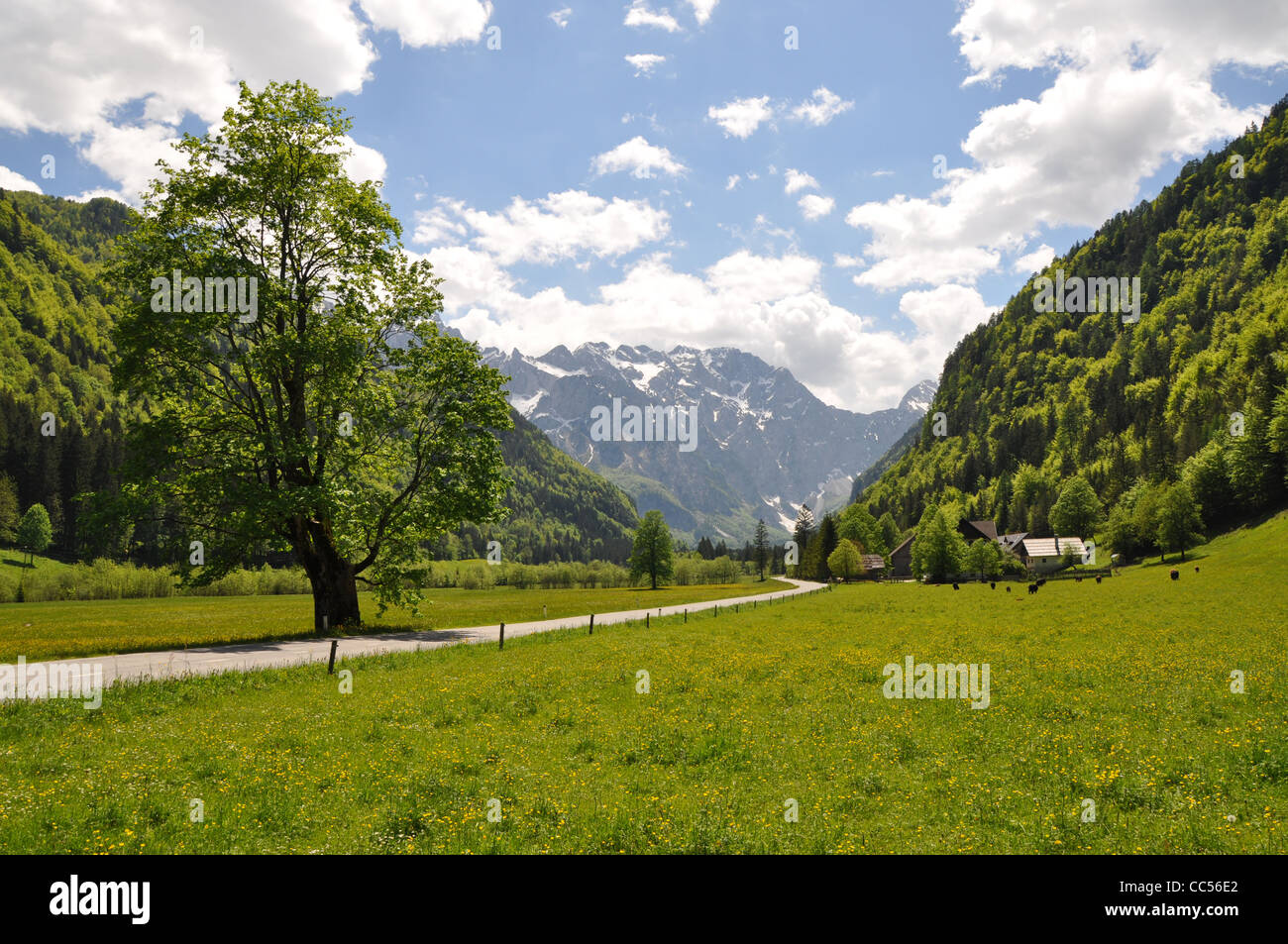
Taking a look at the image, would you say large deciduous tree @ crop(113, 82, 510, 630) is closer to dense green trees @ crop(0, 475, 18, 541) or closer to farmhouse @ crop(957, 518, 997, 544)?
dense green trees @ crop(0, 475, 18, 541)

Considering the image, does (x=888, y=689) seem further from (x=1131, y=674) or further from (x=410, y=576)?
(x=410, y=576)

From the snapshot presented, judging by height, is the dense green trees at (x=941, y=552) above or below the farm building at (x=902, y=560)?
above

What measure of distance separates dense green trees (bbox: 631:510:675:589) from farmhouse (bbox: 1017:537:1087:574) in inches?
3149

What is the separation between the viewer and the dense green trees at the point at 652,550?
153500mm

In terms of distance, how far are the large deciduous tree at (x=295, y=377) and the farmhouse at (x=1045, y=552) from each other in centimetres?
13877

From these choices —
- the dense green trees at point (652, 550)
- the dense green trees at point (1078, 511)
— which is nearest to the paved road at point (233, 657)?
the dense green trees at point (652, 550)

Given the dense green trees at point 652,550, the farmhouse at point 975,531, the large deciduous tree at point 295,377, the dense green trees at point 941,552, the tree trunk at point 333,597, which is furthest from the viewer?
the farmhouse at point 975,531

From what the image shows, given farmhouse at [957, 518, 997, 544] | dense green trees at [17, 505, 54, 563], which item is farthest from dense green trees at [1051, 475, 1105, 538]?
dense green trees at [17, 505, 54, 563]

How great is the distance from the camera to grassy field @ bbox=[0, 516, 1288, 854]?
427 inches

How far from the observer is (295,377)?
3575 centimetres

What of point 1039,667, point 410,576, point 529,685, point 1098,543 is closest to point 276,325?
point 410,576

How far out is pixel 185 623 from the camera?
50.9 m

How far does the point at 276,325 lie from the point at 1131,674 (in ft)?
143

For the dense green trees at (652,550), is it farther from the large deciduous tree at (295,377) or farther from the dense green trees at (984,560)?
the large deciduous tree at (295,377)
